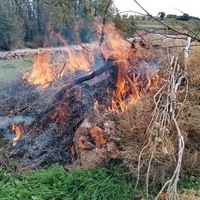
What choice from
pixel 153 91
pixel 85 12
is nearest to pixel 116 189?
pixel 153 91

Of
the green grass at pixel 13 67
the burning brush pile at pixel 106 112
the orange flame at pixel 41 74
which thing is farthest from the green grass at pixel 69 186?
the green grass at pixel 13 67

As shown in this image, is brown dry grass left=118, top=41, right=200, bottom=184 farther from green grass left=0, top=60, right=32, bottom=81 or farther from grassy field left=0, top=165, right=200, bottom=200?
green grass left=0, top=60, right=32, bottom=81

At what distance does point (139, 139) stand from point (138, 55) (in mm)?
1863

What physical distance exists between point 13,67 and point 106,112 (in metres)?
8.04

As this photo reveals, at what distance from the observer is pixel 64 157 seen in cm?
473

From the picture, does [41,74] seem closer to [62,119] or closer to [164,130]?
[62,119]

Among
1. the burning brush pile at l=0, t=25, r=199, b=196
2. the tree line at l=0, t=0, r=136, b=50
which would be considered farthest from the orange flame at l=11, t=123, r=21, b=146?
the tree line at l=0, t=0, r=136, b=50

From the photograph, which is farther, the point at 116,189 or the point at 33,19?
the point at 33,19

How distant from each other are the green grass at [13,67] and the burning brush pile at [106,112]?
4.25 m

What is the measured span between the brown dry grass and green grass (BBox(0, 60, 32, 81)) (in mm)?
6428

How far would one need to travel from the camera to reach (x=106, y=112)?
4.88 metres

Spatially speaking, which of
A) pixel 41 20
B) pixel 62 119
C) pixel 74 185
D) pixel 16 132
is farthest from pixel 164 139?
pixel 41 20

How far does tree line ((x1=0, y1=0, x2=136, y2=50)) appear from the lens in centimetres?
1745

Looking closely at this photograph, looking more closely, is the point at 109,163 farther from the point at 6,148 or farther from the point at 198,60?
the point at 198,60
